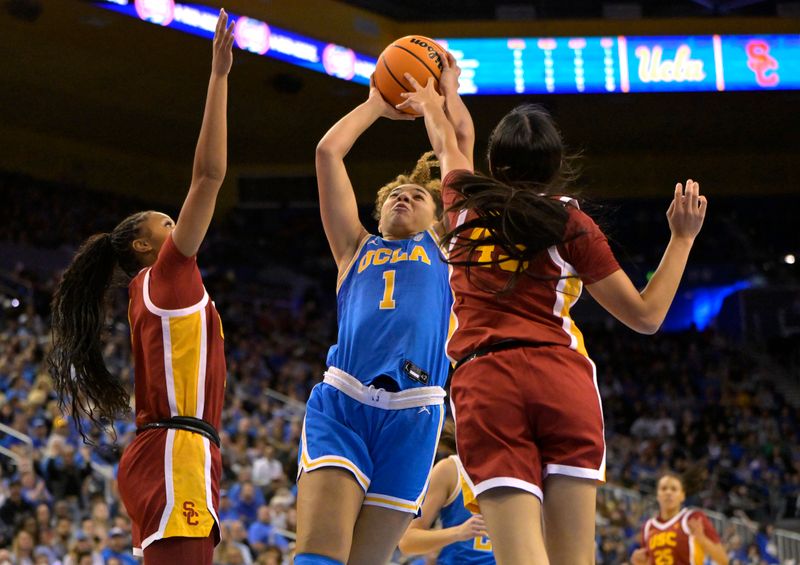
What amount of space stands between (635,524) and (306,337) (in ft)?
24.5

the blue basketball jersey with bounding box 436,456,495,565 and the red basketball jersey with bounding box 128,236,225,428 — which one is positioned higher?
the red basketball jersey with bounding box 128,236,225,428

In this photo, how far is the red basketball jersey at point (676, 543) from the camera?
739 cm

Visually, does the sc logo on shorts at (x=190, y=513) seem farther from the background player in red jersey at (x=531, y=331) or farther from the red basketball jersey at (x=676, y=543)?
the red basketball jersey at (x=676, y=543)

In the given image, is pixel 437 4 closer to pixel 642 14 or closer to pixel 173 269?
pixel 642 14

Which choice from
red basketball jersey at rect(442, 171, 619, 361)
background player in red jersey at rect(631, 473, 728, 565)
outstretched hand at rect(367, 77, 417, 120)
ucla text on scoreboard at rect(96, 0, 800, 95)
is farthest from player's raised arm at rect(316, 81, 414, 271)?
ucla text on scoreboard at rect(96, 0, 800, 95)

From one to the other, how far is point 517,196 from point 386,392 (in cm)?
114

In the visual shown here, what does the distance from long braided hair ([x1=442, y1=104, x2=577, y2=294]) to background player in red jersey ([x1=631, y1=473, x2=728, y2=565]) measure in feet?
15.3

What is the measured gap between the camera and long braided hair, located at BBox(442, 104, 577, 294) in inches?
117

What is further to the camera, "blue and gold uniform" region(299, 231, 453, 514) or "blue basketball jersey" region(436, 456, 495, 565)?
"blue basketball jersey" region(436, 456, 495, 565)

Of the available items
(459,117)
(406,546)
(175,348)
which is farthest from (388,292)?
(406,546)

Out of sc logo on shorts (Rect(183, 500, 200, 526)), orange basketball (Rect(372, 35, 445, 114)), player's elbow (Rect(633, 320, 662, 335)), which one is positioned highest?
orange basketball (Rect(372, 35, 445, 114))

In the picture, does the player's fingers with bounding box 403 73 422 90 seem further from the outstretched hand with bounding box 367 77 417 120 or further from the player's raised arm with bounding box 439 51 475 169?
the outstretched hand with bounding box 367 77 417 120

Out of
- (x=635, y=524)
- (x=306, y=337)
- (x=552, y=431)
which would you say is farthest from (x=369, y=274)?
(x=306, y=337)

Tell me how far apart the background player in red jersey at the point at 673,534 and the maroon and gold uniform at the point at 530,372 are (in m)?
4.65
